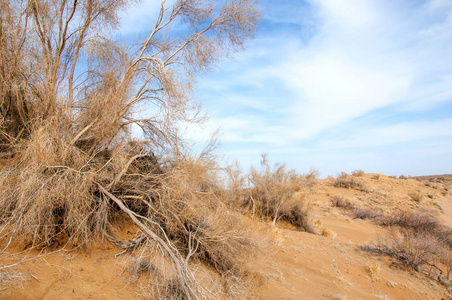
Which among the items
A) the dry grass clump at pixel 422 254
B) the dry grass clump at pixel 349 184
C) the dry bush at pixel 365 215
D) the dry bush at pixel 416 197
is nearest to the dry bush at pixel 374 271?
the dry grass clump at pixel 422 254

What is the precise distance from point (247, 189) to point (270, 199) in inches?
50.6

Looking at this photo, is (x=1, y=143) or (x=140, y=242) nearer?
(x=140, y=242)

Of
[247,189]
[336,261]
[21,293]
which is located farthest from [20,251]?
[247,189]

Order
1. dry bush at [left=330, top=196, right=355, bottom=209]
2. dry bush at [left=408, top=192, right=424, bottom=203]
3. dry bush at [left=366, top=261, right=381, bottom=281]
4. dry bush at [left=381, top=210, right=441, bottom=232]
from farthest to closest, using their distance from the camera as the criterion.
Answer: dry bush at [left=408, top=192, right=424, bottom=203], dry bush at [left=330, top=196, right=355, bottom=209], dry bush at [left=381, top=210, right=441, bottom=232], dry bush at [left=366, top=261, right=381, bottom=281]

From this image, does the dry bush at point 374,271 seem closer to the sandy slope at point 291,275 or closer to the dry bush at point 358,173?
the sandy slope at point 291,275

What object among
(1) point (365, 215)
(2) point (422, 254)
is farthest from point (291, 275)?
(1) point (365, 215)

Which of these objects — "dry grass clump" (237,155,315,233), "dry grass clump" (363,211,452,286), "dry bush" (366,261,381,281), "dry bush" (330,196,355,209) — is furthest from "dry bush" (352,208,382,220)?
"dry bush" (366,261,381,281)

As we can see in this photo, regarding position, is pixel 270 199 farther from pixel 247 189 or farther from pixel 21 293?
pixel 21 293

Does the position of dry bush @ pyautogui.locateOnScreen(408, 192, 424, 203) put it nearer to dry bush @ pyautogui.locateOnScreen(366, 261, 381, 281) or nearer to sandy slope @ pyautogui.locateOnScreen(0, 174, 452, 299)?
sandy slope @ pyautogui.locateOnScreen(0, 174, 452, 299)

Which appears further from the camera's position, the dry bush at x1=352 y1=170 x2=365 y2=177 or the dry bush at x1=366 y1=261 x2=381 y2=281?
the dry bush at x1=352 y1=170 x2=365 y2=177

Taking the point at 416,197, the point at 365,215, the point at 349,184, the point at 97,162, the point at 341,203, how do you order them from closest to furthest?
1. the point at 97,162
2. the point at 365,215
3. the point at 341,203
4. the point at 416,197
5. the point at 349,184

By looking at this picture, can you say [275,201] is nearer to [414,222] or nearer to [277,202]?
[277,202]

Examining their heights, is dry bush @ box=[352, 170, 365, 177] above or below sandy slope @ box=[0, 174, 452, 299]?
above

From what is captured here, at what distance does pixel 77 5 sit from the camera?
695 centimetres
